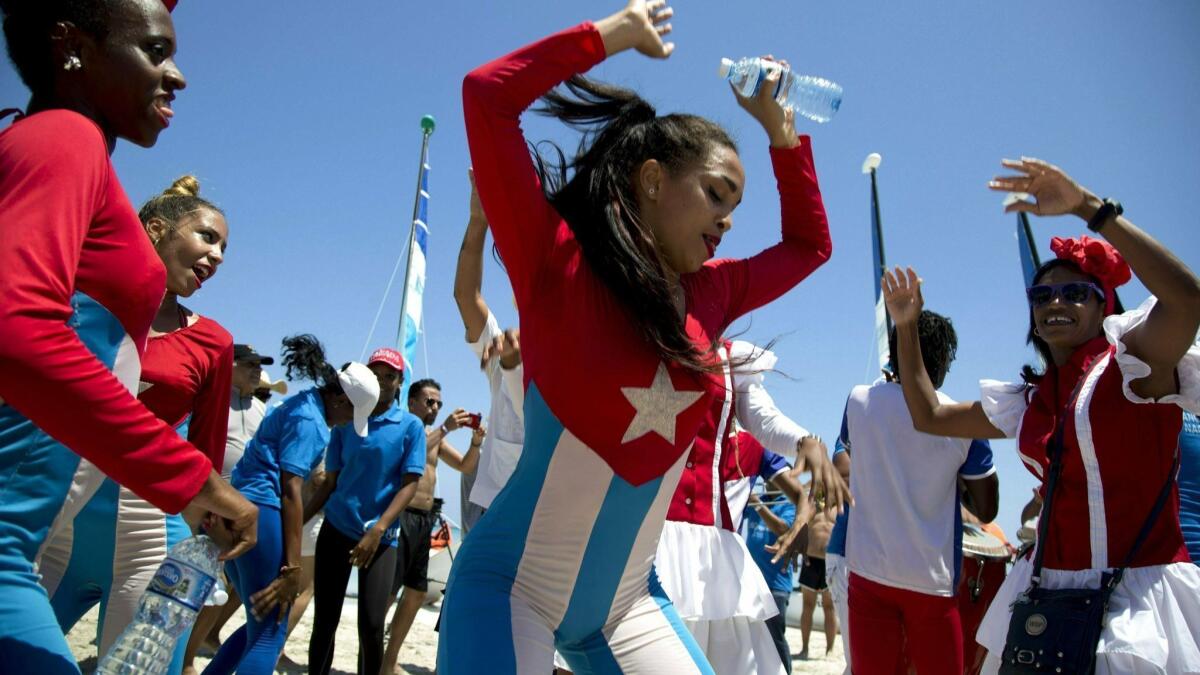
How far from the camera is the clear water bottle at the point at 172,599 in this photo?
6.74ft


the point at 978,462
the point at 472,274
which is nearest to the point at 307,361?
the point at 472,274

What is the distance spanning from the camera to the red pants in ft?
15.2

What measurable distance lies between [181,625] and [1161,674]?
8.78ft

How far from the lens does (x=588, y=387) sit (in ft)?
7.38

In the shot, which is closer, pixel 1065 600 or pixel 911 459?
pixel 1065 600

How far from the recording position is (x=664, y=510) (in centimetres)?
245

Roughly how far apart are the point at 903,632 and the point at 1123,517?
1.94m

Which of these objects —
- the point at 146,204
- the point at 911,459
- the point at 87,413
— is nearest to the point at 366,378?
the point at 146,204

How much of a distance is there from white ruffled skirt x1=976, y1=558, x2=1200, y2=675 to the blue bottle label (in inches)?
99.6

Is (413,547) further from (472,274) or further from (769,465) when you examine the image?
(472,274)

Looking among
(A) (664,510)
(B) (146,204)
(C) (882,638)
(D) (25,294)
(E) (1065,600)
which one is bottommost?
(C) (882,638)

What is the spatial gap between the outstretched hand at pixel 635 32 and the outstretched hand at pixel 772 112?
463mm

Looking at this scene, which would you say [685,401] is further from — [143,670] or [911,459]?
[911,459]

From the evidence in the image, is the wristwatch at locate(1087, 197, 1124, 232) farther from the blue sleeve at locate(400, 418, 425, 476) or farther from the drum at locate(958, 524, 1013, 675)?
the blue sleeve at locate(400, 418, 425, 476)
